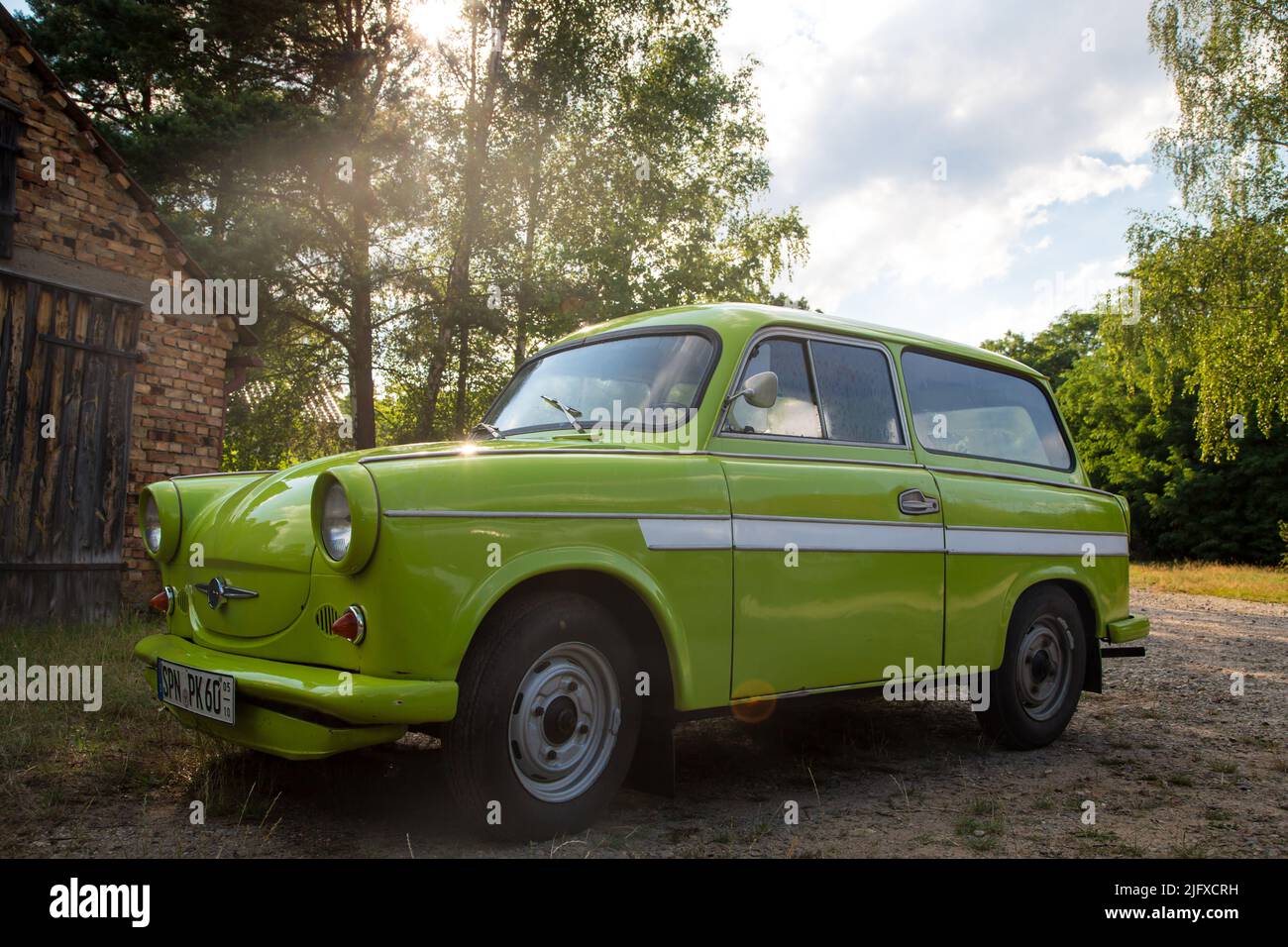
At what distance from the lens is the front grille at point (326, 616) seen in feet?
10.6

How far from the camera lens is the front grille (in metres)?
3.23

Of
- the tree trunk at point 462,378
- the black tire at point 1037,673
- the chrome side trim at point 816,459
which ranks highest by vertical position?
the tree trunk at point 462,378

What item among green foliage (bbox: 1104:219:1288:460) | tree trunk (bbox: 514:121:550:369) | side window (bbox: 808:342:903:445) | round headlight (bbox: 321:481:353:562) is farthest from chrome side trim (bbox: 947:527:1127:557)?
green foliage (bbox: 1104:219:1288:460)

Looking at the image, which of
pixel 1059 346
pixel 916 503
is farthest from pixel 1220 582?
pixel 1059 346

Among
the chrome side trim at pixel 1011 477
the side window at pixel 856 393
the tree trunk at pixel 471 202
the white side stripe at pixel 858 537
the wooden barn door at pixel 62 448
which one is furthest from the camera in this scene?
the tree trunk at pixel 471 202

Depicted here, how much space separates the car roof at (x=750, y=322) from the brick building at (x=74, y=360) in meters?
5.60

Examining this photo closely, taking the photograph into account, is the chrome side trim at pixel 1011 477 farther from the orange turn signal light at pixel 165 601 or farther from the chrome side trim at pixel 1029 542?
the orange turn signal light at pixel 165 601

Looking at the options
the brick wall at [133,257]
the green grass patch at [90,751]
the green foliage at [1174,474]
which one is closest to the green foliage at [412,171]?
the brick wall at [133,257]

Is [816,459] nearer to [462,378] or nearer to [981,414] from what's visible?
[981,414]

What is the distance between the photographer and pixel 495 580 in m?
3.22

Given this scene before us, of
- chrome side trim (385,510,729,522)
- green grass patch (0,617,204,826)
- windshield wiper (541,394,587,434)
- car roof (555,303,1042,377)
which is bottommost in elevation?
green grass patch (0,617,204,826)

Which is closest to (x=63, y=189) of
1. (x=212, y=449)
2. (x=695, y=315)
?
(x=212, y=449)

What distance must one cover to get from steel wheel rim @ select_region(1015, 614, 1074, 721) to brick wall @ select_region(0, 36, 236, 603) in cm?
751

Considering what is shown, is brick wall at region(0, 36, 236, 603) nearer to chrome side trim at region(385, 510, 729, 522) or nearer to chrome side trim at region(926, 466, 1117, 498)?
chrome side trim at region(385, 510, 729, 522)
